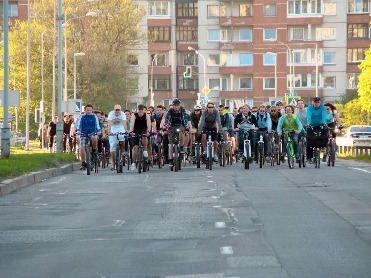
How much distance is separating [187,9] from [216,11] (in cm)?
565

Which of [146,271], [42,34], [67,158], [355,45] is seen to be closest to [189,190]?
[146,271]

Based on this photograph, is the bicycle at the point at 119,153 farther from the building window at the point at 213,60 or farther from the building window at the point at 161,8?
the building window at the point at 161,8

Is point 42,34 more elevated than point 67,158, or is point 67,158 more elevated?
point 42,34

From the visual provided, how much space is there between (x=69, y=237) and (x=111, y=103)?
255 ft

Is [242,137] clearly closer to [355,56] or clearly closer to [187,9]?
[355,56]

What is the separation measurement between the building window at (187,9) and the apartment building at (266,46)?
2.43m

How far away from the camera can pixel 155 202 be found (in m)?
21.1

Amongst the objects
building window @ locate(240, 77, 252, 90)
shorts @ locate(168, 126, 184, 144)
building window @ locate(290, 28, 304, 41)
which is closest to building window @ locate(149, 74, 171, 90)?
building window @ locate(240, 77, 252, 90)

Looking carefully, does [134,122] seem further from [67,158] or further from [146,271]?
[146,271]

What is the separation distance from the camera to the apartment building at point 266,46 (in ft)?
436

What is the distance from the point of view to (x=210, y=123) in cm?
3600

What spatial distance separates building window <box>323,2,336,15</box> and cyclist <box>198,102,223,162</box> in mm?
98111

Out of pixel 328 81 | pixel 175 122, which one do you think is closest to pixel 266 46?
pixel 328 81

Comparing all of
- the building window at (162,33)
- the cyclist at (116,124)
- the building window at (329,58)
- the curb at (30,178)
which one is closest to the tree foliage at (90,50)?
the building window at (329,58)
